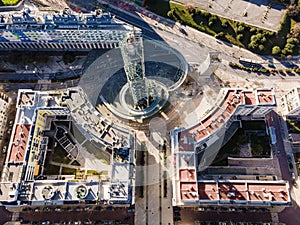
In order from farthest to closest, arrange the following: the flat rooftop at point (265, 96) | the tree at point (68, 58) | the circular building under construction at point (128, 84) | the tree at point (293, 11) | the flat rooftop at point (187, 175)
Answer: the tree at point (293, 11) < the tree at point (68, 58) < the circular building under construction at point (128, 84) < the flat rooftop at point (265, 96) < the flat rooftop at point (187, 175)

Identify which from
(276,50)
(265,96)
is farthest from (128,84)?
(276,50)

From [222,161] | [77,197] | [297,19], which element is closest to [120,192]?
[77,197]

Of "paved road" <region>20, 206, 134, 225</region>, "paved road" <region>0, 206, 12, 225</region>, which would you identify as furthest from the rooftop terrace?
"paved road" <region>0, 206, 12, 225</region>

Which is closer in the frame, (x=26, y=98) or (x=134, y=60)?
(x=134, y=60)

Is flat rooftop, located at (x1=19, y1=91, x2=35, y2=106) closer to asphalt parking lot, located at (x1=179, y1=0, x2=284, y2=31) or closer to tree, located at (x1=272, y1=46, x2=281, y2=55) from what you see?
asphalt parking lot, located at (x1=179, y1=0, x2=284, y2=31)

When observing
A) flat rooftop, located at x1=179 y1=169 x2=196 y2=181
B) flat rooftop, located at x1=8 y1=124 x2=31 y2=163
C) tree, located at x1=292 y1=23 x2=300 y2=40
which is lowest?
flat rooftop, located at x1=179 y1=169 x2=196 y2=181

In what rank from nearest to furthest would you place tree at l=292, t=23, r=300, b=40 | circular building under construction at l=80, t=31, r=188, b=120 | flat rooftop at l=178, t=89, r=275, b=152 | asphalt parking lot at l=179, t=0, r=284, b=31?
flat rooftop at l=178, t=89, r=275, b=152 < circular building under construction at l=80, t=31, r=188, b=120 < tree at l=292, t=23, r=300, b=40 < asphalt parking lot at l=179, t=0, r=284, b=31

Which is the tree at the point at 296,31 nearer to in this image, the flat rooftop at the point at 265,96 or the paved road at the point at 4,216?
the flat rooftop at the point at 265,96

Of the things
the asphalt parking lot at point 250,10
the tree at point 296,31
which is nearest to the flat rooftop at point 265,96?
the tree at point 296,31

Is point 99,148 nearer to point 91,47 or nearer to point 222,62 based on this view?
point 91,47

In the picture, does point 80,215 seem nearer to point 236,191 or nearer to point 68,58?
point 236,191
